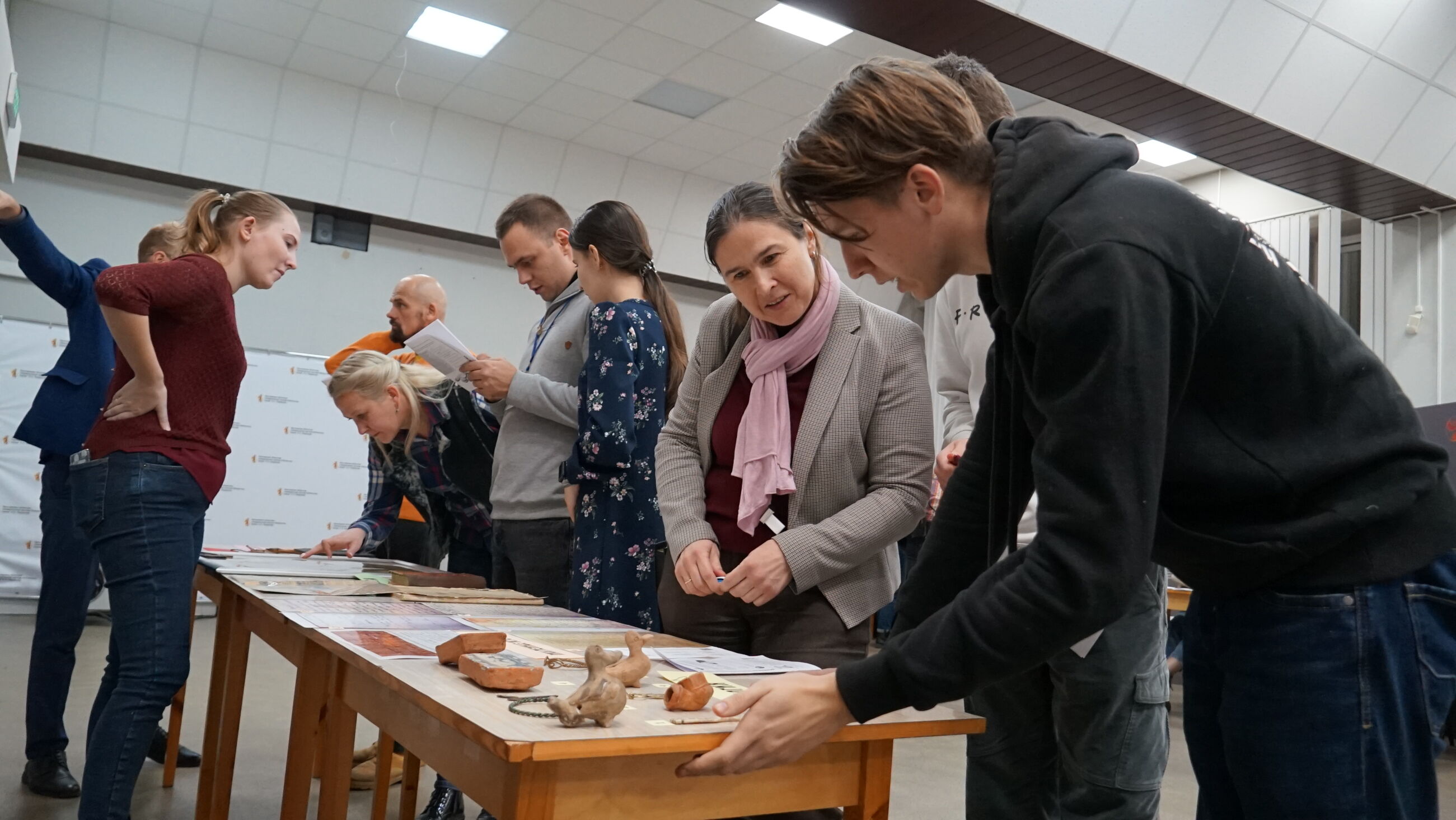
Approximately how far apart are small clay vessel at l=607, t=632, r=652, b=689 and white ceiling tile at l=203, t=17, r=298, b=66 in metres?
5.90

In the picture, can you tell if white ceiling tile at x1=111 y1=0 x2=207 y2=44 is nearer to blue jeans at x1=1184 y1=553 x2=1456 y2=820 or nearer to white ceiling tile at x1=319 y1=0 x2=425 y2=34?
white ceiling tile at x1=319 y1=0 x2=425 y2=34

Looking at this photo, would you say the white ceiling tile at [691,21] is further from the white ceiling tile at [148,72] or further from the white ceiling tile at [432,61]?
the white ceiling tile at [148,72]

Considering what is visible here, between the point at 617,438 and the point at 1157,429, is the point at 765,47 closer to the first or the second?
the point at 617,438

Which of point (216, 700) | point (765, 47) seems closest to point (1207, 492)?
point (216, 700)

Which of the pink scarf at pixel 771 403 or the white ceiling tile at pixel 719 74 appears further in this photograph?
the white ceiling tile at pixel 719 74

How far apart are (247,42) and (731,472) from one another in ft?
18.7

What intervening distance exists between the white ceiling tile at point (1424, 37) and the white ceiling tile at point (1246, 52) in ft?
2.21

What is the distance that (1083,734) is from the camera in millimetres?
1270

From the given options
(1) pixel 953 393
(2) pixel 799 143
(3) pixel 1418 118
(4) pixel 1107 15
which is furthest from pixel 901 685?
(3) pixel 1418 118

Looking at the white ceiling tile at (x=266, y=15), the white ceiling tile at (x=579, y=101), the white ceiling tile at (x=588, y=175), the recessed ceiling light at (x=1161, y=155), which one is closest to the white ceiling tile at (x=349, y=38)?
the white ceiling tile at (x=266, y=15)

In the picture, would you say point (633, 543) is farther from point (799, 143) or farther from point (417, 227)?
point (417, 227)

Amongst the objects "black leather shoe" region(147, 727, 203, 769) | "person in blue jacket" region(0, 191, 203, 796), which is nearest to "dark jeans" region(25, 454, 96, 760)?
"person in blue jacket" region(0, 191, 203, 796)

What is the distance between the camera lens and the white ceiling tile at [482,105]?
6.65 m

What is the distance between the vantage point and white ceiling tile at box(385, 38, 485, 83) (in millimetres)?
6000
